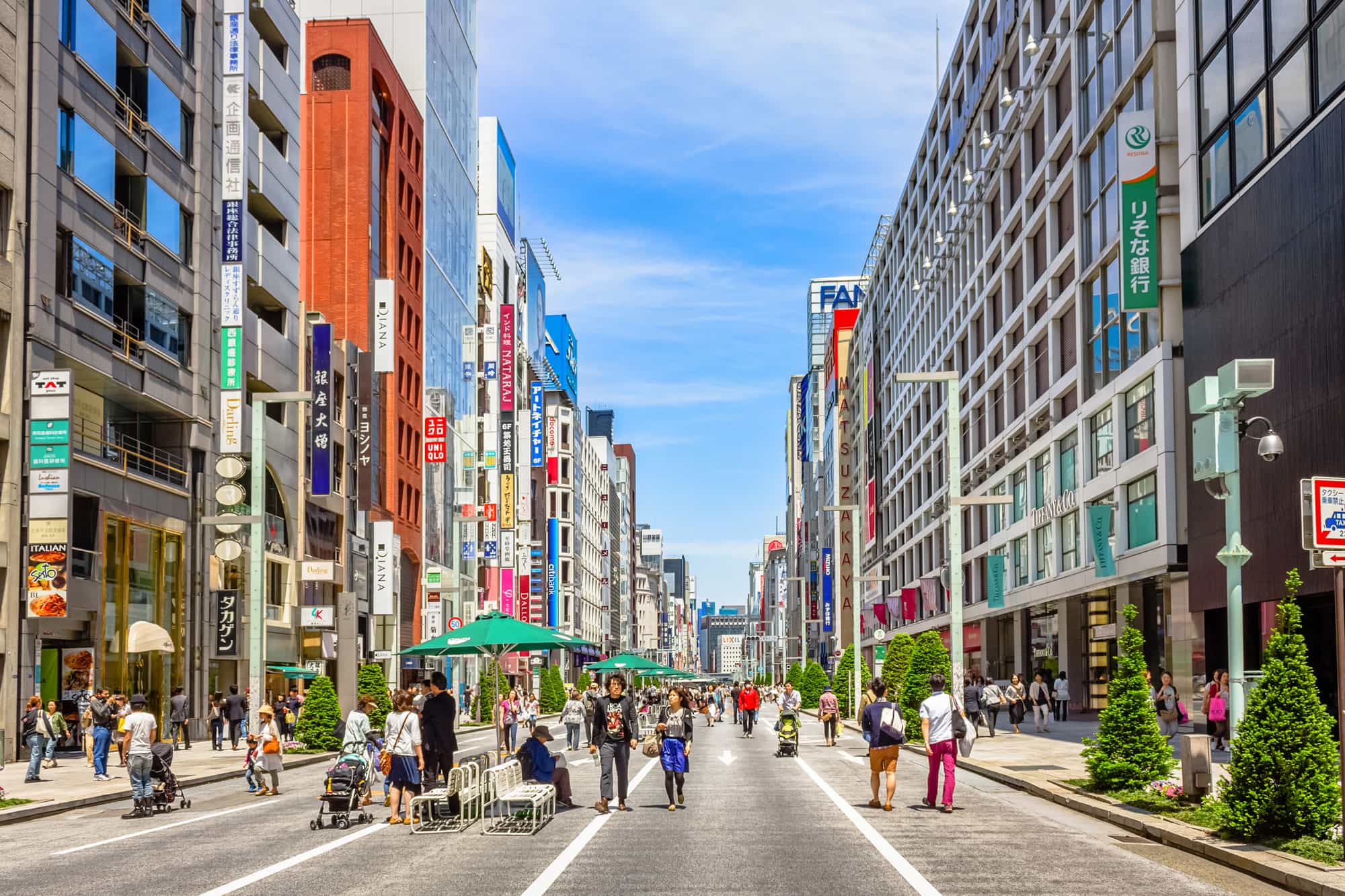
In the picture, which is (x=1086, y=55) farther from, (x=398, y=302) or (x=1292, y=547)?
(x=398, y=302)

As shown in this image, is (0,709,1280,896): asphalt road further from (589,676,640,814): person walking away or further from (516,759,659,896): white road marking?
(589,676,640,814): person walking away

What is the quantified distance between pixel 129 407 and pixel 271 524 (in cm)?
1364

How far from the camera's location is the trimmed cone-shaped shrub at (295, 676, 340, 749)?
39906mm

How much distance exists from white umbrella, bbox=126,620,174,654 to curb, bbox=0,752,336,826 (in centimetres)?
1073

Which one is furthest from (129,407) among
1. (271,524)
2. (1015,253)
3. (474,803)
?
(1015,253)

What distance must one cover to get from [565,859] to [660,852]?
1060mm

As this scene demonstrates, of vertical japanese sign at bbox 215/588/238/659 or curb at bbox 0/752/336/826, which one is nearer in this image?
curb at bbox 0/752/336/826

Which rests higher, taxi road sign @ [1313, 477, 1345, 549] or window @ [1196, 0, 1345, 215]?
window @ [1196, 0, 1345, 215]

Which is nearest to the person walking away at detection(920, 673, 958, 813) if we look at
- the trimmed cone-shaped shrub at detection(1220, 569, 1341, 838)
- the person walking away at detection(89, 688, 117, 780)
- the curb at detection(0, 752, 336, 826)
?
the trimmed cone-shaped shrub at detection(1220, 569, 1341, 838)

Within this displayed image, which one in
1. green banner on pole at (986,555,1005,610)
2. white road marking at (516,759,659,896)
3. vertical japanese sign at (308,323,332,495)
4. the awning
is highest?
vertical japanese sign at (308,323,332,495)

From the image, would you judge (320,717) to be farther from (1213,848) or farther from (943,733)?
(1213,848)

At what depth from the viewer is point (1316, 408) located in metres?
31.5

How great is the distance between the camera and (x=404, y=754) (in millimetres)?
19500

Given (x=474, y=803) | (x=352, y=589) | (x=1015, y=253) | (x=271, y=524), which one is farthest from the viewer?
(x=352, y=589)
